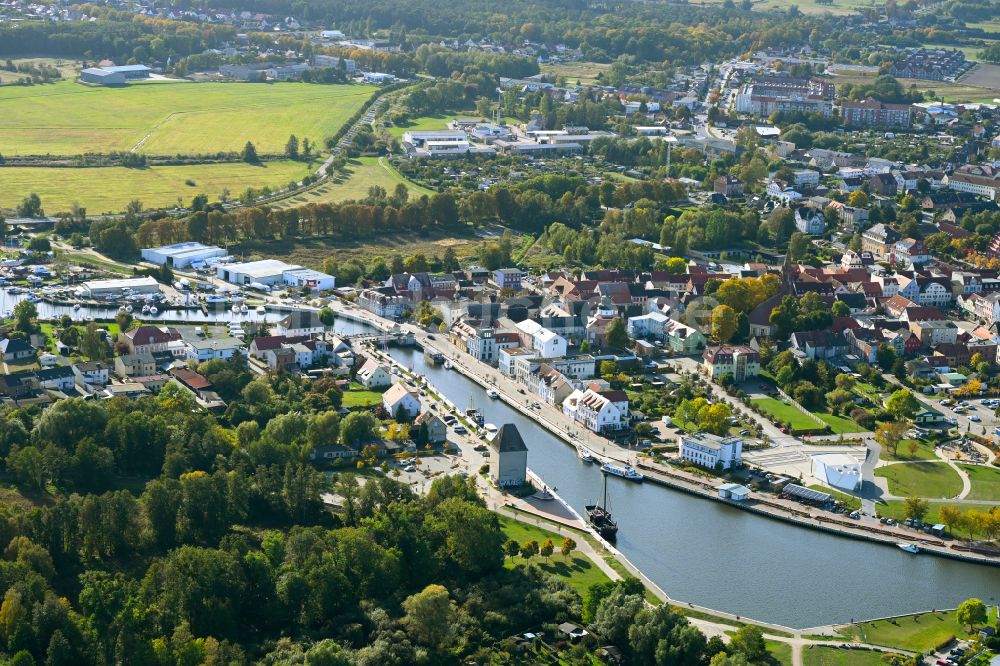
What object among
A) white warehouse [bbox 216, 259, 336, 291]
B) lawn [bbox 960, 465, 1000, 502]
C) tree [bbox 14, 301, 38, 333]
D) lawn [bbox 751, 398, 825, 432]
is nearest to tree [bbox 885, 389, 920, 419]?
lawn [bbox 751, 398, 825, 432]

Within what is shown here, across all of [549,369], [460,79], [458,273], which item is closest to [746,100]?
[460,79]

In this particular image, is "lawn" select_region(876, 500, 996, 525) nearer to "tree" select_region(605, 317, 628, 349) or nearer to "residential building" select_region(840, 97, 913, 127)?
"tree" select_region(605, 317, 628, 349)

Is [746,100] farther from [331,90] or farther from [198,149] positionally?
[198,149]

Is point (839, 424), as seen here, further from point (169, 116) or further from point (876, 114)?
point (169, 116)

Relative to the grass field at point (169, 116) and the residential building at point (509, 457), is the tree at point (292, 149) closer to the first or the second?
the grass field at point (169, 116)

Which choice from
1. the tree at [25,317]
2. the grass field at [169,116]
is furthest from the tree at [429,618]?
the grass field at [169,116]

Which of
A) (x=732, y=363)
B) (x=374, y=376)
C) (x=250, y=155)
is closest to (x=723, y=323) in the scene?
(x=732, y=363)
